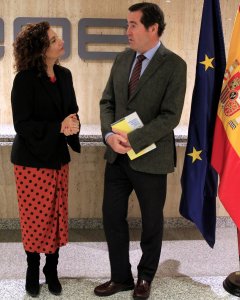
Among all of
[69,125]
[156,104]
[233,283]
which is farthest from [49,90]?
[233,283]

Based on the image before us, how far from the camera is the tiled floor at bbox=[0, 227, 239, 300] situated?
2.71 metres

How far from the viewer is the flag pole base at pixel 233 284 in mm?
2719

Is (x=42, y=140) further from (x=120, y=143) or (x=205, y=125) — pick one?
(x=205, y=125)

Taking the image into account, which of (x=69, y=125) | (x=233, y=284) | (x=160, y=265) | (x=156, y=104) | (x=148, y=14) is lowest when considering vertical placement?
(x=160, y=265)

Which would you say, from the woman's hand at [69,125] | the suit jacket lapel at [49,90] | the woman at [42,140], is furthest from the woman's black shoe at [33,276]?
the suit jacket lapel at [49,90]

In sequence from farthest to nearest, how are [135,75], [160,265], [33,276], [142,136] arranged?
[160,265] < [33,276] < [135,75] < [142,136]

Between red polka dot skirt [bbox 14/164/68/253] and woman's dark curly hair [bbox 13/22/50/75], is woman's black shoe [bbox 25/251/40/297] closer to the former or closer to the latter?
red polka dot skirt [bbox 14/164/68/253]

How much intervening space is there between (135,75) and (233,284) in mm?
1542

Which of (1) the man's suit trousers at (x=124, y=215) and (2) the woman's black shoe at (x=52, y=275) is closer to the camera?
(1) the man's suit trousers at (x=124, y=215)

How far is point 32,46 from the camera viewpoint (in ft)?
7.88

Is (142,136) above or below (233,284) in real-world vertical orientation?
above

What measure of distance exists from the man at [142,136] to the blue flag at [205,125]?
16 cm

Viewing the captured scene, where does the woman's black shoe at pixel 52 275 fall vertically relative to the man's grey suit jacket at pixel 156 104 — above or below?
below

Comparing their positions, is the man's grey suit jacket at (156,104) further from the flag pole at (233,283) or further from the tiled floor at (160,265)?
the tiled floor at (160,265)
